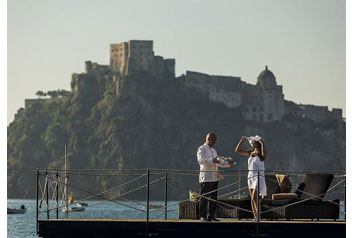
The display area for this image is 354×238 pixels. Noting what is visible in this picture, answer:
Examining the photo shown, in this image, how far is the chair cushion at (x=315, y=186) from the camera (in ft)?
48.2

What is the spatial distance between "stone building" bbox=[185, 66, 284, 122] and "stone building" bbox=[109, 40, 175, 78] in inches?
258

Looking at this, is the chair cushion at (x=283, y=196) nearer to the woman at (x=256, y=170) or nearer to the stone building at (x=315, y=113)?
the woman at (x=256, y=170)

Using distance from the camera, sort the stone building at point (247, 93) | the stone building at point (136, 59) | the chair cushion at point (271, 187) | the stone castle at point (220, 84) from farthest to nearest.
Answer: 1. the stone building at point (247, 93)
2. the stone castle at point (220, 84)
3. the stone building at point (136, 59)
4. the chair cushion at point (271, 187)

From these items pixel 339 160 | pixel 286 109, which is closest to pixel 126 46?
pixel 286 109

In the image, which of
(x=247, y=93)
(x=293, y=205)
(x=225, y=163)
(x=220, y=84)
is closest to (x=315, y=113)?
(x=247, y=93)

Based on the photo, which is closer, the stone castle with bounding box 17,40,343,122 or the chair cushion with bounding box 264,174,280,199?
the chair cushion with bounding box 264,174,280,199

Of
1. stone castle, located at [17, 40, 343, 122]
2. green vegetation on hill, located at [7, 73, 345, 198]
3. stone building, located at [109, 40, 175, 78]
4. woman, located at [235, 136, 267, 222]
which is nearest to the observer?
woman, located at [235, 136, 267, 222]

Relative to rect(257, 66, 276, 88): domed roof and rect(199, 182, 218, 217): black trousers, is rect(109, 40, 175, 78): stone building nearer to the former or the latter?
rect(257, 66, 276, 88): domed roof

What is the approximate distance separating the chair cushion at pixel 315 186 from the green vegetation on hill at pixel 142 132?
15628 centimetres

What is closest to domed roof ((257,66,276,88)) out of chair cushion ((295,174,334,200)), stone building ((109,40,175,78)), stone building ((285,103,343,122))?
stone building ((285,103,343,122))

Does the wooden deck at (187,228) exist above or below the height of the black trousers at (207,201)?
below

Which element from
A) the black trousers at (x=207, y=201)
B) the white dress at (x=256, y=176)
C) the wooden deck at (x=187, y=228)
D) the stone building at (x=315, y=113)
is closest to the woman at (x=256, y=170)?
the white dress at (x=256, y=176)

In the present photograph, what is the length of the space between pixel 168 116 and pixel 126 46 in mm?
19228

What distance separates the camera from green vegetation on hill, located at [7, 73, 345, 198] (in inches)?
6929
